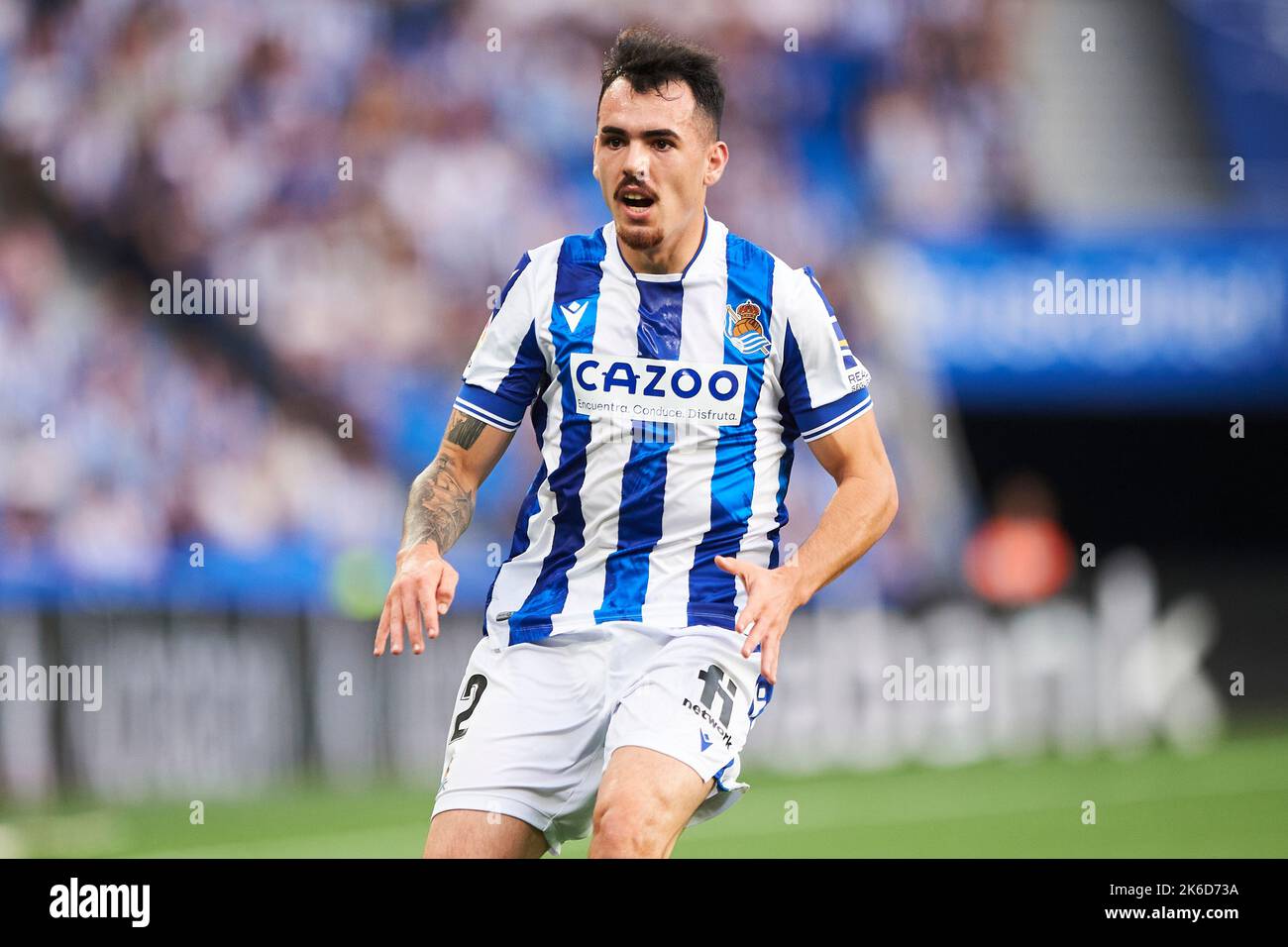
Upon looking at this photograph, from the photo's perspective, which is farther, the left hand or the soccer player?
the soccer player

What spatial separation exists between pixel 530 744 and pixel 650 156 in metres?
1.41

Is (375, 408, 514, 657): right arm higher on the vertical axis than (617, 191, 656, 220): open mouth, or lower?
lower

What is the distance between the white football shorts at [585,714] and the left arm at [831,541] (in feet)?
0.51

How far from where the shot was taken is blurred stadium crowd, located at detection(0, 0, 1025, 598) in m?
8.54

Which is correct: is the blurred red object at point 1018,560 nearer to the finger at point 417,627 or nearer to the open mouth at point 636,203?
the open mouth at point 636,203

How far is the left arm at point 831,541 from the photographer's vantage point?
365 centimetres

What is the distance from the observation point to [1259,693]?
9117 mm

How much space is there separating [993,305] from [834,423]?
5.27 m

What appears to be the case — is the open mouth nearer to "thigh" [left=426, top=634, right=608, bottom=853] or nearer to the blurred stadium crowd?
"thigh" [left=426, top=634, right=608, bottom=853]

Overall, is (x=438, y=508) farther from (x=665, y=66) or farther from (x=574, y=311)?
(x=665, y=66)

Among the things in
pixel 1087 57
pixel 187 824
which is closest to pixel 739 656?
pixel 187 824

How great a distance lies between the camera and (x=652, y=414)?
4.06m

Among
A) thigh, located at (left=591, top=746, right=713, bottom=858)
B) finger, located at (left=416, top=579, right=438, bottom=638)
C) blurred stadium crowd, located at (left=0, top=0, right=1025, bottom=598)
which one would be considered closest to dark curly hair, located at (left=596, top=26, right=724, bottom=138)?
finger, located at (left=416, top=579, right=438, bottom=638)

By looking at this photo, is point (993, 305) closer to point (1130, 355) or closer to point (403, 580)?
point (1130, 355)
